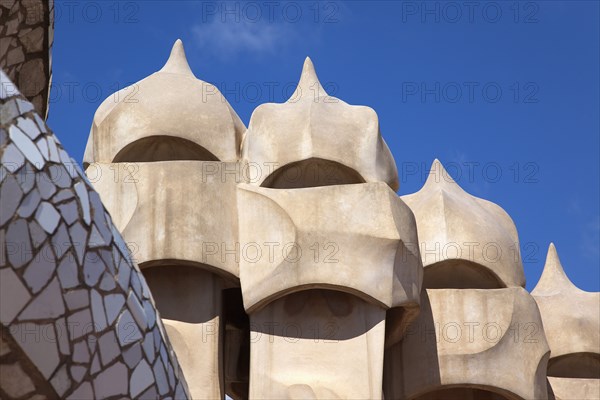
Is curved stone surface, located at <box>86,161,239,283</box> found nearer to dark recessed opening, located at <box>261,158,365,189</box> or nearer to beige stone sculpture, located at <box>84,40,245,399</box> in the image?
beige stone sculpture, located at <box>84,40,245,399</box>

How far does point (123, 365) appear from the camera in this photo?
485cm

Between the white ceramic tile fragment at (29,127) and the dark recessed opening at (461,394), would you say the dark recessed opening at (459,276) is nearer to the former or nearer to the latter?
the dark recessed opening at (461,394)

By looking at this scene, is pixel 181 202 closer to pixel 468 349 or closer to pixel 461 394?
pixel 468 349

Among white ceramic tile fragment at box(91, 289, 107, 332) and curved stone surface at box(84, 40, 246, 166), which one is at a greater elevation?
curved stone surface at box(84, 40, 246, 166)

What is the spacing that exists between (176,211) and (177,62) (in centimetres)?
259

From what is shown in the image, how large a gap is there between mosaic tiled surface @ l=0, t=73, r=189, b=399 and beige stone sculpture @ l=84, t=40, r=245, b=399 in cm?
728

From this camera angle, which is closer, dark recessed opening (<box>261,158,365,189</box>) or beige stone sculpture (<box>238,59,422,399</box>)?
beige stone sculpture (<box>238,59,422,399</box>)

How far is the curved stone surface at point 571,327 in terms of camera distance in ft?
52.5

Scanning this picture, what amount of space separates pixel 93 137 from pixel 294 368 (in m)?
A: 3.81

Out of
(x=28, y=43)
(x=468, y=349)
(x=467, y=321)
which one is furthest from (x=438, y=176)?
(x=28, y=43)

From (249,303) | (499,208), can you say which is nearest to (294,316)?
(249,303)

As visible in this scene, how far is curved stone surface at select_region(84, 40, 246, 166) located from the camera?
13.0 m

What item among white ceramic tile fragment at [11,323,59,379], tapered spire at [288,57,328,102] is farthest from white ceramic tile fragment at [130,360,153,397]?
tapered spire at [288,57,328,102]

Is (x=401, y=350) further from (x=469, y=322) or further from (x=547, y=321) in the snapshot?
(x=547, y=321)
